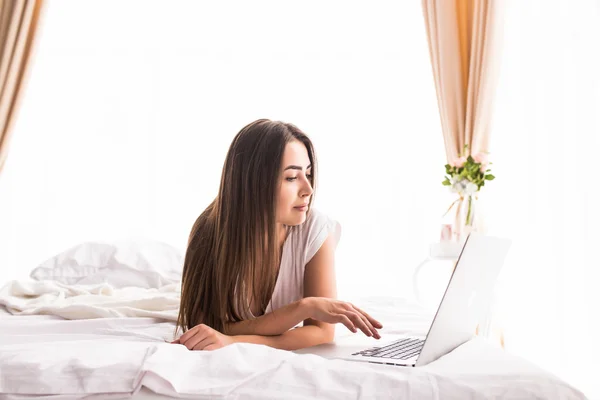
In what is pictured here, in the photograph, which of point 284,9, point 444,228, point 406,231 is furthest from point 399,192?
point 284,9

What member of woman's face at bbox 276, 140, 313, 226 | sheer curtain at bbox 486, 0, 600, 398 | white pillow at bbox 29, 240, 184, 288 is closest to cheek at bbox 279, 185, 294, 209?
woman's face at bbox 276, 140, 313, 226

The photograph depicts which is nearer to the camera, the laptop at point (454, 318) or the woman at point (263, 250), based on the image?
the laptop at point (454, 318)

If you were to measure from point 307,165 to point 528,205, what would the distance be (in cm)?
232

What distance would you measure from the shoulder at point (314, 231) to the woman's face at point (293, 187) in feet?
0.24

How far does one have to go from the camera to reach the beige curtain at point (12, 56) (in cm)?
393

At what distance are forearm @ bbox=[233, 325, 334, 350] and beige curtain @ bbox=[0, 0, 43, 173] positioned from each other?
9.86 feet

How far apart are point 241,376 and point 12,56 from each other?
354 cm

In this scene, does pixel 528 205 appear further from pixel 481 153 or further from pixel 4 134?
pixel 4 134

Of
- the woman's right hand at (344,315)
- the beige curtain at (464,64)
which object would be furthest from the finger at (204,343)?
the beige curtain at (464,64)

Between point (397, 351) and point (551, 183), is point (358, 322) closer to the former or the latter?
point (397, 351)

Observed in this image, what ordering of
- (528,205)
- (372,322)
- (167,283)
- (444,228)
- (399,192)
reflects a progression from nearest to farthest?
1. (372,322)
2. (167,283)
3. (444,228)
4. (528,205)
5. (399,192)

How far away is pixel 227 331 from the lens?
5.34 ft

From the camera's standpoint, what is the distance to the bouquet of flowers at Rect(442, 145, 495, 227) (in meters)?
3.46

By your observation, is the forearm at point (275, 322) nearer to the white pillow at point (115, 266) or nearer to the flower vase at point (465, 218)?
the white pillow at point (115, 266)
